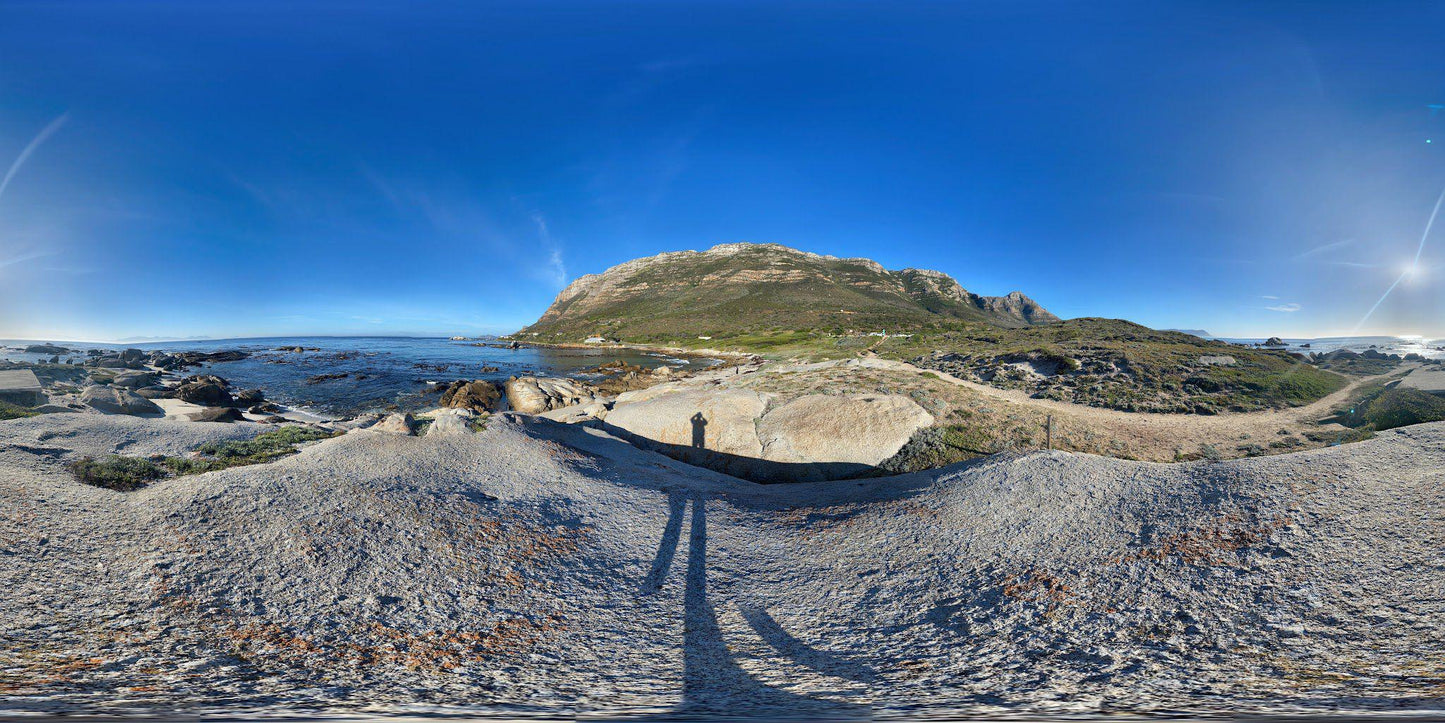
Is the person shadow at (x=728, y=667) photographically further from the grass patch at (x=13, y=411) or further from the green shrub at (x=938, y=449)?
the grass patch at (x=13, y=411)

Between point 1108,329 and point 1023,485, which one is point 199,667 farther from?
point 1108,329

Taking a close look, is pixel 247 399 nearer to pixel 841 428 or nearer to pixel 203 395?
pixel 203 395

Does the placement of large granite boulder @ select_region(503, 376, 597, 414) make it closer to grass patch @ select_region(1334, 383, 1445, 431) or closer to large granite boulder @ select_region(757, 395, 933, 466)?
large granite boulder @ select_region(757, 395, 933, 466)

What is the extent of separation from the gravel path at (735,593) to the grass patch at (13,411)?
4.32 m

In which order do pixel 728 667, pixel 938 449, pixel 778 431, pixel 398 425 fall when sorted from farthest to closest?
1. pixel 778 431
2. pixel 938 449
3. pixel 398 425
4. pixel 728 667

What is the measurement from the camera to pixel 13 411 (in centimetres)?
1234

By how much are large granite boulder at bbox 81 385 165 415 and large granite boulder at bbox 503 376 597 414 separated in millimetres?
15549

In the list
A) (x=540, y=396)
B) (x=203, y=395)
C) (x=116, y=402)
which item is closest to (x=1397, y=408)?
(x=540, y=396)

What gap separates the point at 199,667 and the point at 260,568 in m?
2.36

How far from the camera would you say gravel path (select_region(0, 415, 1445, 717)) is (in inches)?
162

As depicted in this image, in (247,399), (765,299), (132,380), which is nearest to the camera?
(132,380)

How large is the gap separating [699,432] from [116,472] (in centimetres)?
1420

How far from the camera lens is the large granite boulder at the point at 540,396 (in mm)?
27406

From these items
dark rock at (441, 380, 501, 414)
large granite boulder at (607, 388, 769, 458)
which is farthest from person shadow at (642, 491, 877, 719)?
dark rock at (441, 380, 501, 414)
